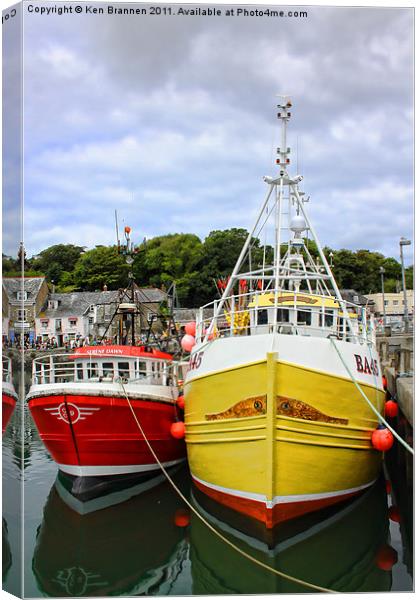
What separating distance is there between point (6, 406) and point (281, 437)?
4.54 m

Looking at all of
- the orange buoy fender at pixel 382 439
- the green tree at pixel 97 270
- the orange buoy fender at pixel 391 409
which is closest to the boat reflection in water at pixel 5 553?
the orange buoy fender at pixel 382 439

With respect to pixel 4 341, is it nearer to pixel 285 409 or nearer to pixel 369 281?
pixel 285 409

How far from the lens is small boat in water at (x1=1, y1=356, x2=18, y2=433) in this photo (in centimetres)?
768

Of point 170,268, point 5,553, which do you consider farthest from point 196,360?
point 170,268

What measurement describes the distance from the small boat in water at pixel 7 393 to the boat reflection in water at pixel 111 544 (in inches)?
103

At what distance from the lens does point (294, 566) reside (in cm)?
884

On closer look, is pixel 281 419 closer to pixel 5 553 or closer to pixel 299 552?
pixel 299 552

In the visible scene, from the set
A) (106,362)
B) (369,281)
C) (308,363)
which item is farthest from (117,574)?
(369,281)

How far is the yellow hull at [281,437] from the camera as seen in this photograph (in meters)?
9.68

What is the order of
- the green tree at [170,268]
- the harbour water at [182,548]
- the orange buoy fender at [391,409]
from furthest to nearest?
the green tree at [170,268]
the orange buoy fender at [391,409]
the harbour water at [182,548]

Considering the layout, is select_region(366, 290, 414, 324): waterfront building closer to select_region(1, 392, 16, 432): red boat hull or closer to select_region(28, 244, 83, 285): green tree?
select_region(28, 244, 83, 285): green tree

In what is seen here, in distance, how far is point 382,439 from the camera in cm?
1090

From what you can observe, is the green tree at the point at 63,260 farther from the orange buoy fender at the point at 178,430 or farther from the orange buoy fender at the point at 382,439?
the orange buoy fender at the point at 382,439

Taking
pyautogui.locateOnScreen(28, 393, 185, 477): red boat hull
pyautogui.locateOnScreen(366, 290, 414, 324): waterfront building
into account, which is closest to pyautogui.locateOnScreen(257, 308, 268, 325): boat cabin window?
pyautogui.locateOnScreen(28, 393, 185, 477): red boat hull
